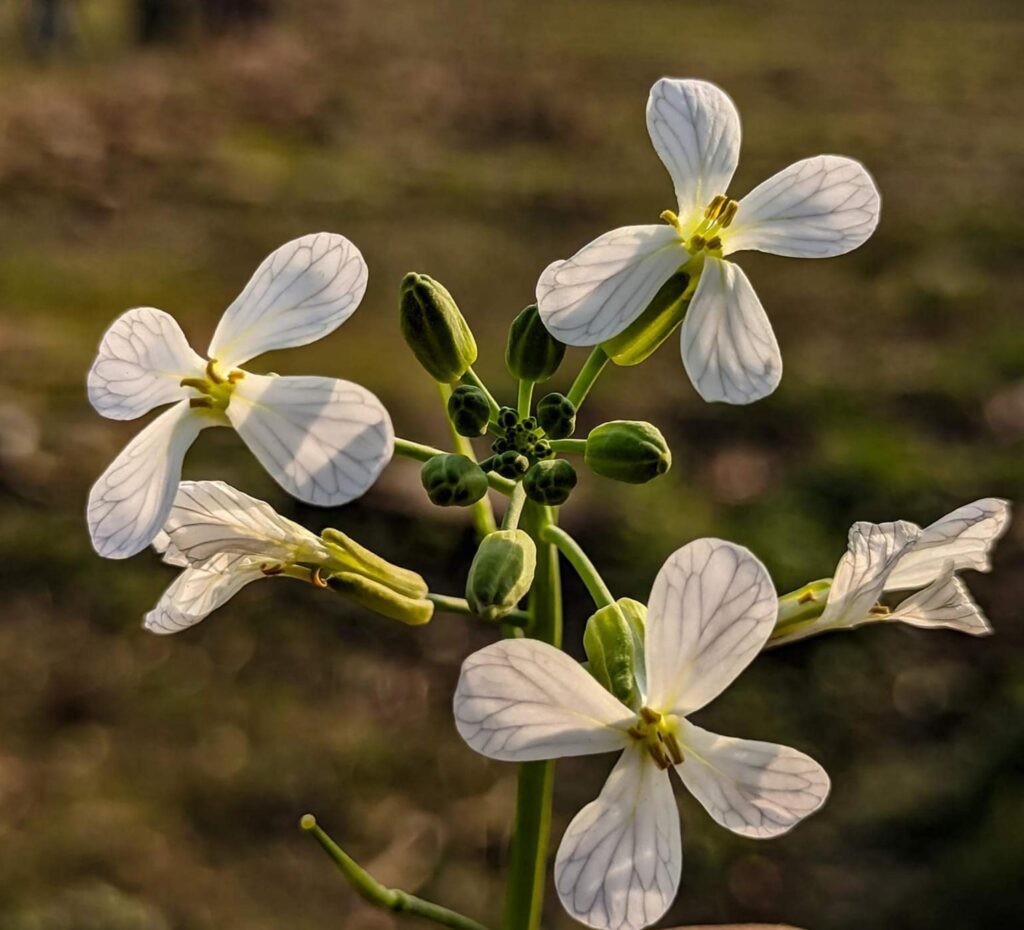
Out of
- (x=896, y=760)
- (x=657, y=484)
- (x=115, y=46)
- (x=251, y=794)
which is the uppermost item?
(x=115, y=46)

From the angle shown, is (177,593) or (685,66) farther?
(685,66)

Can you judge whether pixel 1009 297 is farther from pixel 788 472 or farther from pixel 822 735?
pixel 822 735

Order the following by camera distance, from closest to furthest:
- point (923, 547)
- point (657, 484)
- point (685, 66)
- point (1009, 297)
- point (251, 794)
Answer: point (923, 547) → point (251, 794) → point (657, 484) → point (1009, 297) → point (685, 66)

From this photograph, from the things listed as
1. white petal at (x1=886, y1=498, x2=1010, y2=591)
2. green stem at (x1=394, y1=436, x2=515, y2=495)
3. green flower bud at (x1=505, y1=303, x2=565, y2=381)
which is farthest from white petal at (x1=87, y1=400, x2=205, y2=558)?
white petal at (x1=886, y1=498, x2=1010, y2=591)

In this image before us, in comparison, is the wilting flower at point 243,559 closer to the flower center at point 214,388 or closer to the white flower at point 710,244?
the flower center at point 214,388

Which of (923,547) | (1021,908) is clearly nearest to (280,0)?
(1021,908)

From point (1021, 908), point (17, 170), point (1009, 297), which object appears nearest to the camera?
point (1021, 908)
